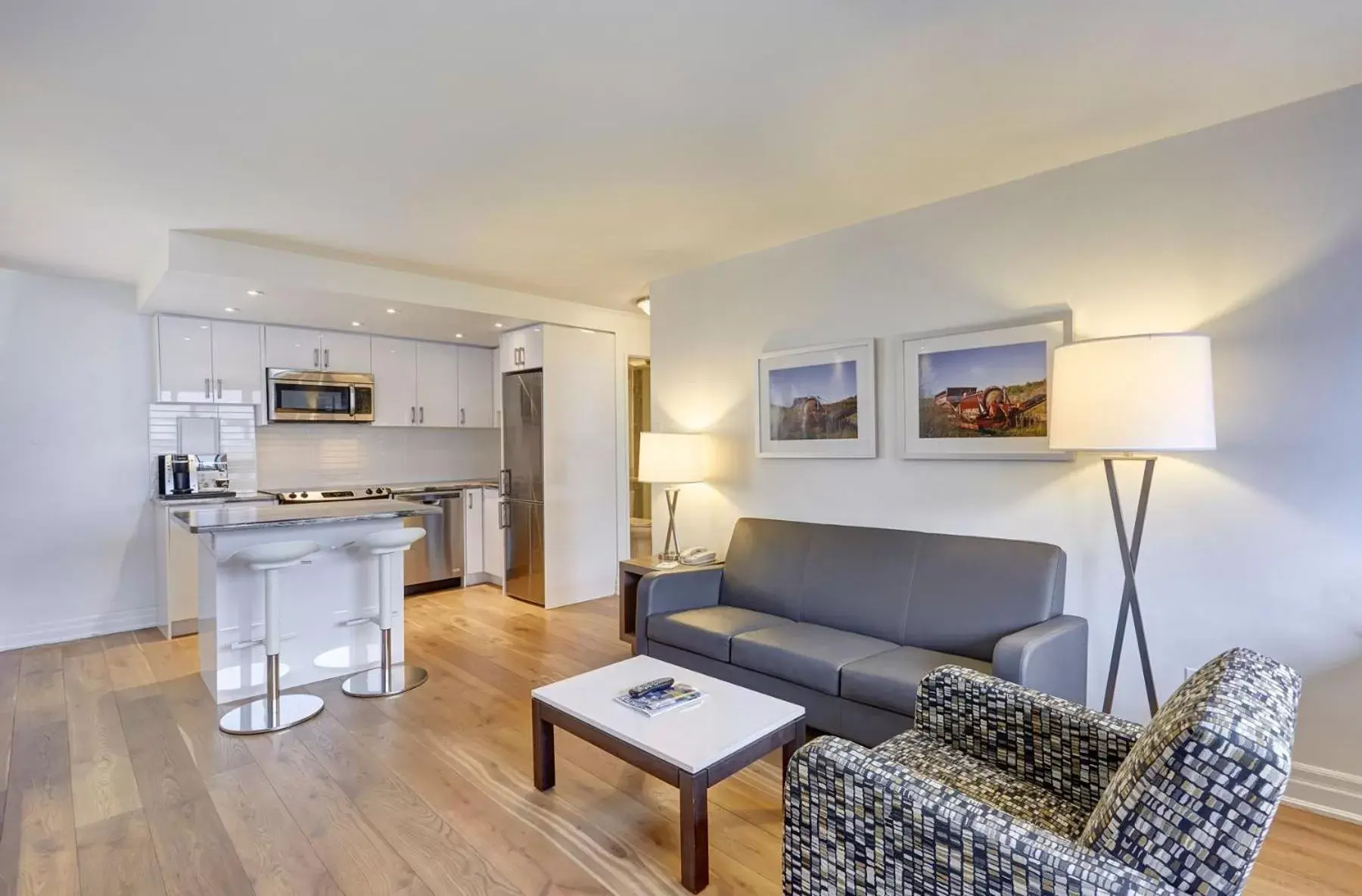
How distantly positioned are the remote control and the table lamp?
5.00ft

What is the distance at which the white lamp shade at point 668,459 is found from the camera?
3.89 metres

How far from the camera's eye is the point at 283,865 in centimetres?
198

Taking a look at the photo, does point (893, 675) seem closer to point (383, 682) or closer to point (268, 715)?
point (383, 682)

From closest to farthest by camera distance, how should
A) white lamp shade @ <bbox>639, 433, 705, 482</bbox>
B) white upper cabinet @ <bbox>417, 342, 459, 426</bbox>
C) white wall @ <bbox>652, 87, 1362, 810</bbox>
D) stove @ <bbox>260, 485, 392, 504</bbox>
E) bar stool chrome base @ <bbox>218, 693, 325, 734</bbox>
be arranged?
white wall @ <bbox>652, 87, 1362, 810</bbox> < bar stool chrome base @ <bbox>218, 693, 325, 734</bbox> < white lamp shade @ <bbox>639, 433, 705, 482</bbox> < stove @ <bbox>260, 485, 392, 504</bbox> < white upper cabinet @ <bbox>417, 342, 459, 426</bbox>

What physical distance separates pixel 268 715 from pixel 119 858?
1.02m

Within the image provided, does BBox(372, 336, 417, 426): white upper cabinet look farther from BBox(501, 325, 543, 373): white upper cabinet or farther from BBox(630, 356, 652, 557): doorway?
BBox(630, 356, 652, 557): doorway

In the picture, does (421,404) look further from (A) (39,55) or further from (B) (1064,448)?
(B) (1064,448)

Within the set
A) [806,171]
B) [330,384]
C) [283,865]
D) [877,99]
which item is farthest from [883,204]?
[330,384]

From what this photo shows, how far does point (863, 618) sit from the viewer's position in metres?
3.03

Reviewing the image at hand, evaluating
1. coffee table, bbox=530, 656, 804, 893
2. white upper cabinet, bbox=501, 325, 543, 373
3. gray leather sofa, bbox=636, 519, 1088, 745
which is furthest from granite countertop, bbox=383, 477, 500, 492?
coffee table, bbox=530, 656, 804, 893

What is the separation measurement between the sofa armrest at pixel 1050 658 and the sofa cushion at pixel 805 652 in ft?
1.81

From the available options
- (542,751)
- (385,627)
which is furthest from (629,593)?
(542,751)

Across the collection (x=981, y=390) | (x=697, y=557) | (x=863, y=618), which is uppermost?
(x=981, y=390)

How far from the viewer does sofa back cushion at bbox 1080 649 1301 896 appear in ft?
3.30
